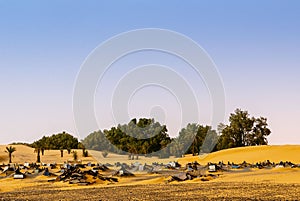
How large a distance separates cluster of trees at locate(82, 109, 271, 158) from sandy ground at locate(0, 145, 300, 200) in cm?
1081

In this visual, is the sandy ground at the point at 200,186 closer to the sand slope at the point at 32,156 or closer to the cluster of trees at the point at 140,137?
the cluster of trees at the point at 140,137

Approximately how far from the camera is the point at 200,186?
91.5 feet

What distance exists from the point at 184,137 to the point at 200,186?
6776 cm

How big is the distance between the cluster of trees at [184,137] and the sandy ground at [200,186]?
426 inches

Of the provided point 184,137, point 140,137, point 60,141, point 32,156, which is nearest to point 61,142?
point 60,141

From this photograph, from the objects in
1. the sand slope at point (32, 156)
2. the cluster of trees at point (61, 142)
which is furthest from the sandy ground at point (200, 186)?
the cluster of trees at point (61, 142)

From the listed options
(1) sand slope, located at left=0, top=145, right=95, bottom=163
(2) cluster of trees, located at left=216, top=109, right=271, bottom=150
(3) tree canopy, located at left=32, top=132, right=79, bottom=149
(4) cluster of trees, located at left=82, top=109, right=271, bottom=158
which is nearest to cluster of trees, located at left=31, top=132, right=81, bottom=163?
(3) tree canopy, located at left=32, top=132, right=79, bottom=149

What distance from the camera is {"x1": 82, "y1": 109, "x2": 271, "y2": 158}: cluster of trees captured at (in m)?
81.8

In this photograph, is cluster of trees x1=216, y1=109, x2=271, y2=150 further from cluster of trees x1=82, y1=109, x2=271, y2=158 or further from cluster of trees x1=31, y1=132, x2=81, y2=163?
cluster of trees x1=31, y1=132, x2=81, y2=163

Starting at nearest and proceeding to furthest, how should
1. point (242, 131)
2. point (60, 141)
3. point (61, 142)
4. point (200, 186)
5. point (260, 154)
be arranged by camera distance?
point (200, 186), point (260, 154), point (242, 131), point (60, 141), point (61, 142)

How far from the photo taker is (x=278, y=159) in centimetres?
6081

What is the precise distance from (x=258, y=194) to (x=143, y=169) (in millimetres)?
29972

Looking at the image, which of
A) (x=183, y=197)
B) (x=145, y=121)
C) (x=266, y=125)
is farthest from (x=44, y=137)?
(x=183, y=197)

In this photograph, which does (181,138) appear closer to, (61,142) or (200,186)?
(61,142)
